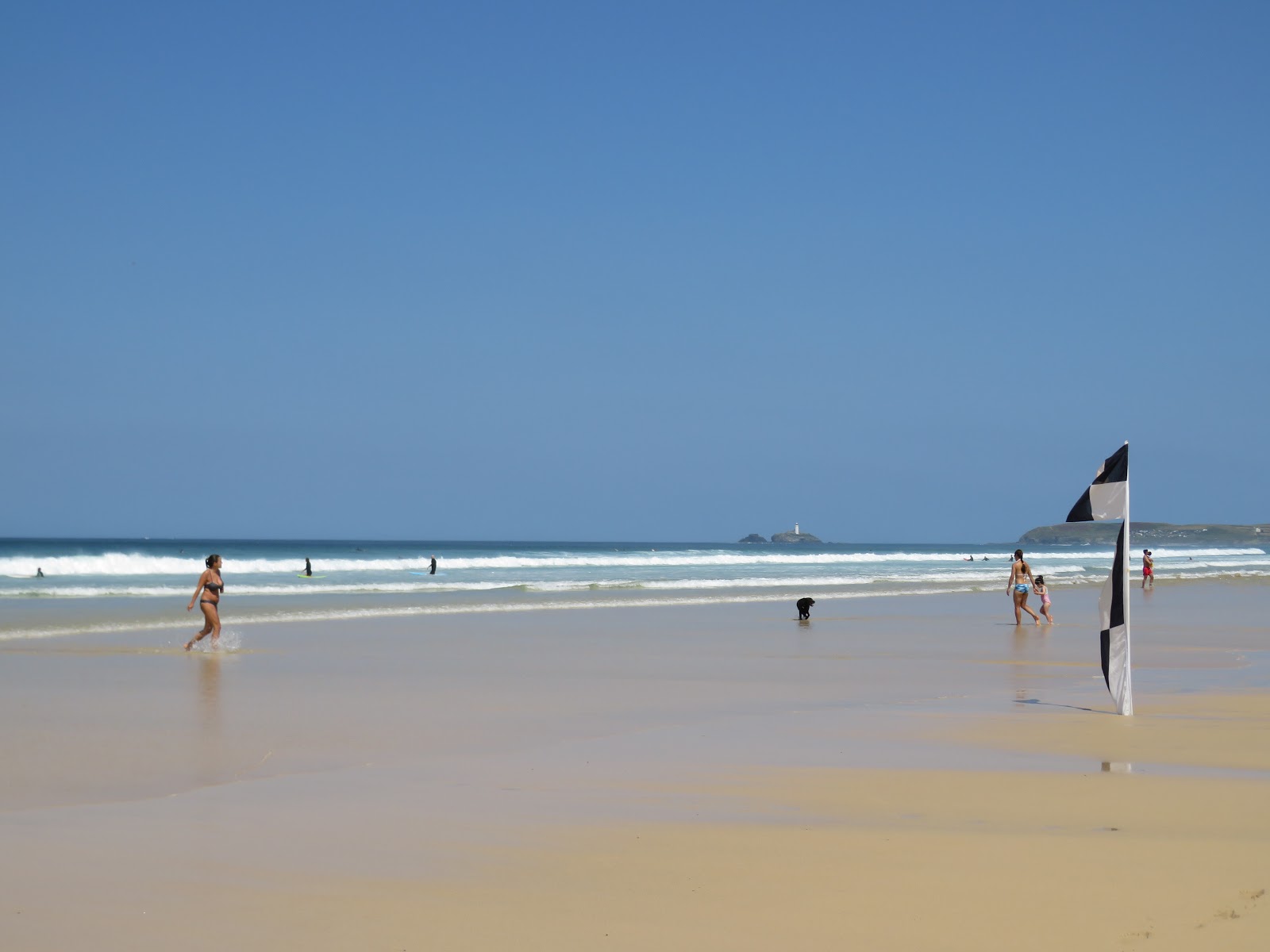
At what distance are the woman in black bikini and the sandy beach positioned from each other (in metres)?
1.81

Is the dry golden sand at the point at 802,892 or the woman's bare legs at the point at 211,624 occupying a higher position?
the woman's bare legs at the point at 211,624

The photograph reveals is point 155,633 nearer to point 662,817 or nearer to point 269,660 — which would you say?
point 269,660

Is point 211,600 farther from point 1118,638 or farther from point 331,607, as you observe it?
point 1118,638

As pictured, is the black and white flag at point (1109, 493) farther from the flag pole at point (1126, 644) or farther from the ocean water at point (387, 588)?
the ocean water at point (387, 588)

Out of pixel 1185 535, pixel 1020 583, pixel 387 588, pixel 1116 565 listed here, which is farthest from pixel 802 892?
pixel 1185 535

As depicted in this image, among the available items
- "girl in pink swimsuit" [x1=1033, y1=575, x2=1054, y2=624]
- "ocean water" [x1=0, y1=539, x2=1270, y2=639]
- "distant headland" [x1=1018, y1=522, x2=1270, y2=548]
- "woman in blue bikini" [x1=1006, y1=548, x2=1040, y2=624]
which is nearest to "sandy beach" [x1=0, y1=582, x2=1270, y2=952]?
"girl in pink swimsuit" [x1=1033, y1=575, x2=1054, y2=624]

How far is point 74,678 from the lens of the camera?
1309 centimetres

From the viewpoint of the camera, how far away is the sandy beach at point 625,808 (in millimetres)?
4688

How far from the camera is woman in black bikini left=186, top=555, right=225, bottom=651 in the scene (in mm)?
16281

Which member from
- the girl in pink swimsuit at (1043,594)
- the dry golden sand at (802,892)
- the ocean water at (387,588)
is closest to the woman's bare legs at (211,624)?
the ocean water at (387,588)

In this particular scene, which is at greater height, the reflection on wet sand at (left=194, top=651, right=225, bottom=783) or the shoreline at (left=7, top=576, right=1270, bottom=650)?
the reflection on wet sand at (left=194, top=651, right=225, bottom=783)

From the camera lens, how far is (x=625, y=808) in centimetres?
673

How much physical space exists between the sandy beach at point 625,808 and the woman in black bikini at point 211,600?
181 centimetres

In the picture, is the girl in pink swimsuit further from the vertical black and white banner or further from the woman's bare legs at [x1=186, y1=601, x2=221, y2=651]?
the woman's bare legs at [x1=186, y1=601, x2=221, y2=651]
